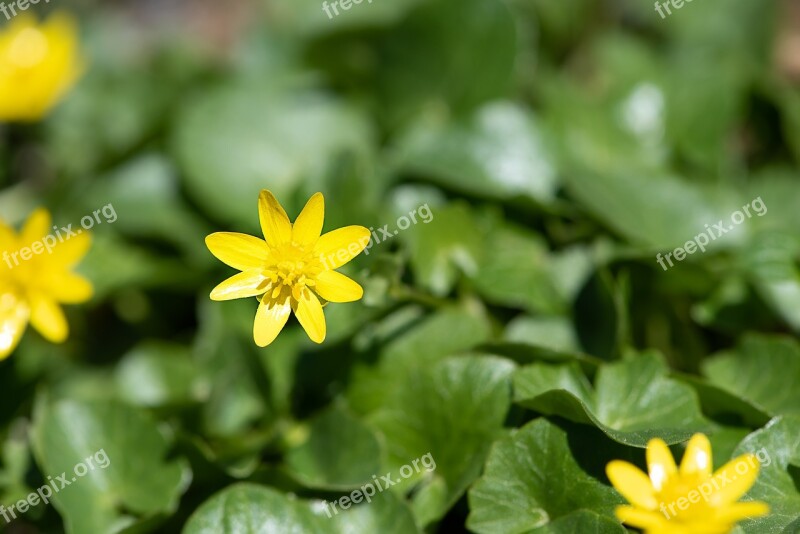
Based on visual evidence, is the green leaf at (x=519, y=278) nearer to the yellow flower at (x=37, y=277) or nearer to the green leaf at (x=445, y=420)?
the green leaf at (x=445, y=420)

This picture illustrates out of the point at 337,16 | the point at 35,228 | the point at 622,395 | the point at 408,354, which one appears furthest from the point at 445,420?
the point at 337,16

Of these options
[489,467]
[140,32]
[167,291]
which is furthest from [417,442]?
[140,32]

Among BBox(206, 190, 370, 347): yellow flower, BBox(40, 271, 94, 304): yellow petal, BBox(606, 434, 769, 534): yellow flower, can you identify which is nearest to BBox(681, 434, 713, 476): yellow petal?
BBox(606, 434, 769, 534): yellow flower

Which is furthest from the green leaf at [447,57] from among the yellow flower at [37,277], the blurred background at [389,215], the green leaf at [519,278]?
the yellow flower at [37,277]

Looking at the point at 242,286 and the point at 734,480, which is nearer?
the point at 734,480

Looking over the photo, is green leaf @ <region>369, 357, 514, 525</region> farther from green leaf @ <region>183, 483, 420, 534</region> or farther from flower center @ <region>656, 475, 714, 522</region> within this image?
flower center @ <region>656, 475, 714, 522</region>

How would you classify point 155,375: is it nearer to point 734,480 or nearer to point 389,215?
point 389,215
